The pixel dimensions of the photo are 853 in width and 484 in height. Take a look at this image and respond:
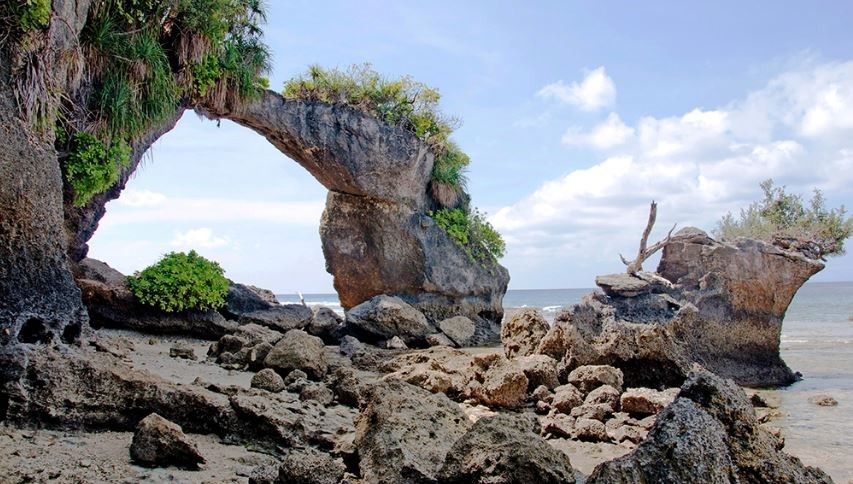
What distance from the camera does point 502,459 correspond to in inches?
149

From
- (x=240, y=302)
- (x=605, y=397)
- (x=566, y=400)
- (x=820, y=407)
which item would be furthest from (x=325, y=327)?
(x=820, y=407)

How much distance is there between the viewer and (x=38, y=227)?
6.27 meters

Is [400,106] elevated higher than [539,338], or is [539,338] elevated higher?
[400,106]

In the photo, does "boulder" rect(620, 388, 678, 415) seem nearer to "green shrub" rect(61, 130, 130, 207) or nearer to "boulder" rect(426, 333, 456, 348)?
"boulder" rect(426, 333, 456, 348)

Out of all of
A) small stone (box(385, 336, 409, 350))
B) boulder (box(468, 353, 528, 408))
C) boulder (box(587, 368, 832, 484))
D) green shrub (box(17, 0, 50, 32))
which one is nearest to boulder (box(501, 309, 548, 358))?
small stone (box(385, 336, 409, 350))

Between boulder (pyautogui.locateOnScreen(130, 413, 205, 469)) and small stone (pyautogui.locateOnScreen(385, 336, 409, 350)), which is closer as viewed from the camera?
boulder (pyautogui.locateOnScreen(130, 413, 205, 469))

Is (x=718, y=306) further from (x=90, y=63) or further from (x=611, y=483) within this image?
(x=90, y=63)

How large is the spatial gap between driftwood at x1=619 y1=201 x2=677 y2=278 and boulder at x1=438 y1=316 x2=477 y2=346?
12.7ft

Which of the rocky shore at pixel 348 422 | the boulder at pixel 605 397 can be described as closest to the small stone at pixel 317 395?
the rocky shore at pixel 348 422

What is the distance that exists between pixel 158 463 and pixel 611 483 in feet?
9.54

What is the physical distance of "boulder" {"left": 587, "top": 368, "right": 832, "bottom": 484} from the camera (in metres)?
3.25

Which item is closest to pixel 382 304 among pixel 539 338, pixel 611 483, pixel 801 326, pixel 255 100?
pixel 539 338

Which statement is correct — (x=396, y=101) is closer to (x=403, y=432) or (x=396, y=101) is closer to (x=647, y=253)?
(x=647, y=253)

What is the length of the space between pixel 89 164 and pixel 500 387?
21.6ft
